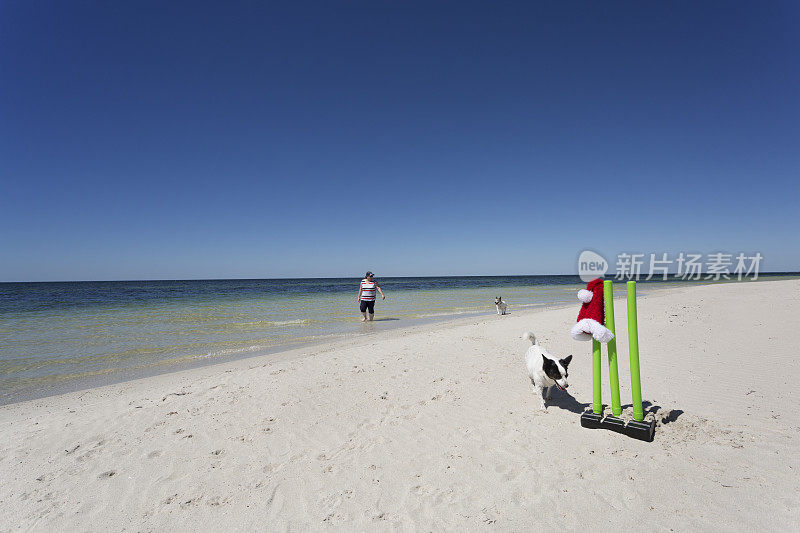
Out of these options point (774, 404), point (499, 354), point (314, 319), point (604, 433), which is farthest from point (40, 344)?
point (774, 404)

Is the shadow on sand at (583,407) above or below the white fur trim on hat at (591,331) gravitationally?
below

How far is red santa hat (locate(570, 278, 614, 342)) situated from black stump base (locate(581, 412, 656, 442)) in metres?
1.00

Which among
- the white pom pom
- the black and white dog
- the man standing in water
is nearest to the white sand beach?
the white pom pom

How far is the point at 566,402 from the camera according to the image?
4973mm

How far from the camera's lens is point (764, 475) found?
3107mm

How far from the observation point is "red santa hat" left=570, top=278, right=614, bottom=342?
369cm

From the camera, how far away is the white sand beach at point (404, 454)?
2.86 meters

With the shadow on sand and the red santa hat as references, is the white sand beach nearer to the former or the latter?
the shadow on sand

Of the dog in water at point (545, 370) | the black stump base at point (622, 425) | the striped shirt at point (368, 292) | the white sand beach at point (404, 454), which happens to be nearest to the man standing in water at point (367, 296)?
the striped shirt at point (368, 292)

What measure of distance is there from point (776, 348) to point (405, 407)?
8081 millimetres

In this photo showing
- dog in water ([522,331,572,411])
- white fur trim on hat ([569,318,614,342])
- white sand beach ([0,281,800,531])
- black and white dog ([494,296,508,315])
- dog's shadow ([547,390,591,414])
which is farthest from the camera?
black and white dog ([494,296,508,315])

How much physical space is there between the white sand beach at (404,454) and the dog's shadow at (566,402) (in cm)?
5

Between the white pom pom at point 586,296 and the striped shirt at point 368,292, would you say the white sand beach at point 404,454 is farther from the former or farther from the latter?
the striped shirt at point 368,292

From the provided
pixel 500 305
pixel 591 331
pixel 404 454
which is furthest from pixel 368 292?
pixel 591 331
